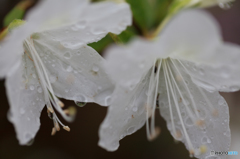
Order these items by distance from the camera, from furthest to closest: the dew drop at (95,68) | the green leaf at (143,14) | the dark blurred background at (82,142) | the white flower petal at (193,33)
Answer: the dark blurred background at (82,142), the green leaf at (143,14), the dew drop at (95,68), the white flower petal at (193,33)

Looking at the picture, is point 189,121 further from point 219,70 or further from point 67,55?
point 67,55

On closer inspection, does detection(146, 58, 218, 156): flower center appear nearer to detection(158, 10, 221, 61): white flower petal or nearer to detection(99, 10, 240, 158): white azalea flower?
Answer: detection(99, 10, 240, 158): white azalea flower

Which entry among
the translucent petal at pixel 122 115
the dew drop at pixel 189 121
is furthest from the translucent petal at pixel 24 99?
the dew drop at pixel 189 121

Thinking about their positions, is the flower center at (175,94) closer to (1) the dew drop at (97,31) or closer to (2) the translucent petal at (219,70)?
(2) the translucent petal at (219,70)

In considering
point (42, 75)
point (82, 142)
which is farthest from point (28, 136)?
point (82, 142)

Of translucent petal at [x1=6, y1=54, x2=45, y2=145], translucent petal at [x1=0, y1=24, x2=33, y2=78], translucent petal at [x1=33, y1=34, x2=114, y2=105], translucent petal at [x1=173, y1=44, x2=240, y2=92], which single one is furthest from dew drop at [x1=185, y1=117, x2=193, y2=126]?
translucent petal at [x1=0, y1=24, x2=33, y2=78]
